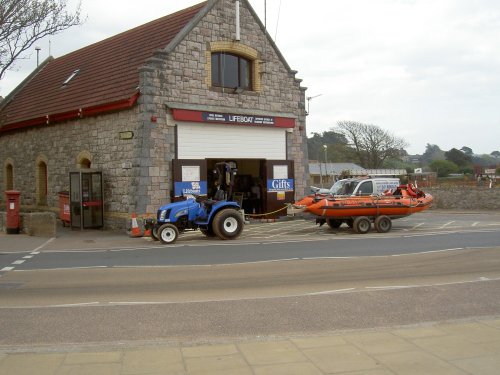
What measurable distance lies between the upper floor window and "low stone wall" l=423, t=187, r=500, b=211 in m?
18.1

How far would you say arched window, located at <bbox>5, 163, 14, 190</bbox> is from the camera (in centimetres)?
2756

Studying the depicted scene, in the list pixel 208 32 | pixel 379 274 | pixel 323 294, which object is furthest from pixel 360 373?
pixel 208 32

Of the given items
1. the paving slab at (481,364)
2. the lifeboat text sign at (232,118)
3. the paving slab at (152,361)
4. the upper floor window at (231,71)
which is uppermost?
the upper floor window at (231,71)

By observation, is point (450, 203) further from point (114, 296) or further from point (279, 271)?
point (114, 296)

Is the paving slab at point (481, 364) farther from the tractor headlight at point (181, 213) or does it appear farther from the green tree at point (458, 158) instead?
the green tree at point (458, 158)

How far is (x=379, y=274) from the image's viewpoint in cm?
1010

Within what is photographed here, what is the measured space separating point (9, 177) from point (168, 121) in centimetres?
1288

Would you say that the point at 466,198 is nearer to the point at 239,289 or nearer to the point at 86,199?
the point at 86,199

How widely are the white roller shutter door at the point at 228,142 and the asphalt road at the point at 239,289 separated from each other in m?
5.70

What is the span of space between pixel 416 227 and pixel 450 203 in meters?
15.6

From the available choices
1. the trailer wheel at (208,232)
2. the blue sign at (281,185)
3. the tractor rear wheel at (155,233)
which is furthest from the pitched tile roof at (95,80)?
the blue sign at (281,185)

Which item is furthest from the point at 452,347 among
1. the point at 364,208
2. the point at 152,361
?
the point at 364,208

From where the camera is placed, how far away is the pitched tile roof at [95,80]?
2033 cm

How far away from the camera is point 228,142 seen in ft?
70.3
